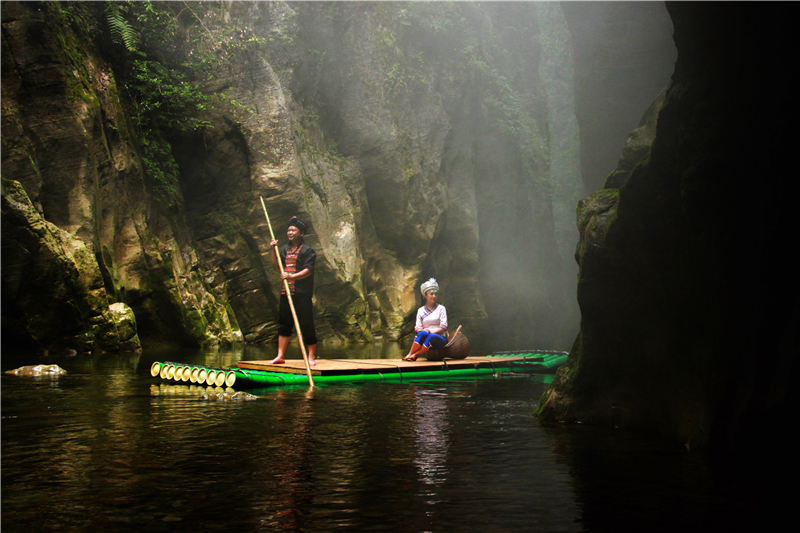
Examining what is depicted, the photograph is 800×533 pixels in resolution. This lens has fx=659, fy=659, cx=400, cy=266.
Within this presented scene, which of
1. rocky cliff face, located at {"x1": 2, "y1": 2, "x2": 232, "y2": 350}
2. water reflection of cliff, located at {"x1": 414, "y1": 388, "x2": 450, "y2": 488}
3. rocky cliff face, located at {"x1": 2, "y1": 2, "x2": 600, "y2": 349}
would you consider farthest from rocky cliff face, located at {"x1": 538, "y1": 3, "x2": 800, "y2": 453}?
rocky cliff face, located at {"x1": 2, "y1": 2, "x2": 600, "y2": 349}

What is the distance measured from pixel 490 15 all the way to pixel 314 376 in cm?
3148

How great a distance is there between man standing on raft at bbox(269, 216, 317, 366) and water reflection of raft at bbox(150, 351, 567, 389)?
398 millimetres

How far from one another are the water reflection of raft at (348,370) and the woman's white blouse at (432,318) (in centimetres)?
58

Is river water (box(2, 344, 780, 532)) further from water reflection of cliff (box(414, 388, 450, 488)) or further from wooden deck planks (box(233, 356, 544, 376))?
wooden deck planks (box(233, 356, 544, 376))

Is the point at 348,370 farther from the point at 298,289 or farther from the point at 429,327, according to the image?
the point at 429,327

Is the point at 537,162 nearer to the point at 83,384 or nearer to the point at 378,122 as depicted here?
the point at 378,122

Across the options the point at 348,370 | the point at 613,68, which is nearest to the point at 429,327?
the point at 348,370

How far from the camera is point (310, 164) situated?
2275 centimetres

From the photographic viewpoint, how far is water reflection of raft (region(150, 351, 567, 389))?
7691 mm

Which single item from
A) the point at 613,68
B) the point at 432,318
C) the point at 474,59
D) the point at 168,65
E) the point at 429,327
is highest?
the point at 474,59

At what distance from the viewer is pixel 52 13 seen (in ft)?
45.7

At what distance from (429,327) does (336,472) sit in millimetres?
6831

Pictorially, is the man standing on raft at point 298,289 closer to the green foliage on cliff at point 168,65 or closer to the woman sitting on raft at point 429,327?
the woman sitting on raft at point 429,327

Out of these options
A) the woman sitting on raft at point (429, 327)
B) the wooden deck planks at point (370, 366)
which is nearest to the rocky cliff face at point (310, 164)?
the wooden deck planks at point (370, 366)
